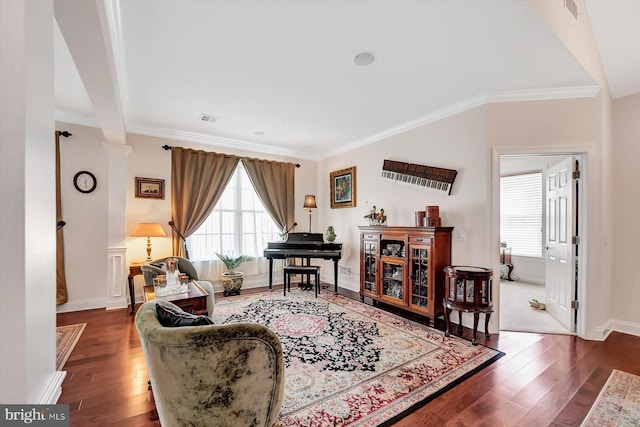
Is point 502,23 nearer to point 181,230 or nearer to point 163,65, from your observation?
point 163,65

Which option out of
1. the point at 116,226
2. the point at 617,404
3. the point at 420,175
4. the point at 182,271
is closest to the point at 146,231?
the point at 116,226

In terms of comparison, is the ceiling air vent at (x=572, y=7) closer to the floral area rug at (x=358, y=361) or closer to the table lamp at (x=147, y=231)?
the floral area rug at (x=358, y=361)

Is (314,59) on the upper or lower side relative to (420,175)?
upper

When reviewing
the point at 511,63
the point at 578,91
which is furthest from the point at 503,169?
the point at 511,63

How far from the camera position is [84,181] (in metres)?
4.11

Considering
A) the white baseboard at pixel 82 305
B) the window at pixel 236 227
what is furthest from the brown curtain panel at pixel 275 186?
the white baseboard at pixel 82 305

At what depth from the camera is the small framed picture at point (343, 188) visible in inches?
212

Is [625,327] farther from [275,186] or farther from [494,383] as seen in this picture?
[275,186]

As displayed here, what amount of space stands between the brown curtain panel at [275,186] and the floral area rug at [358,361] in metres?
2.12

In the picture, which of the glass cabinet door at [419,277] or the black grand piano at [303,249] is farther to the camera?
the black grand piano at [303,249]

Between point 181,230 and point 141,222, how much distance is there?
1.93 feet

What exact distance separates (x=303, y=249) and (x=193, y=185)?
2210 millimetres

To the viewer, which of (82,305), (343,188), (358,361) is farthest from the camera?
(343,188)

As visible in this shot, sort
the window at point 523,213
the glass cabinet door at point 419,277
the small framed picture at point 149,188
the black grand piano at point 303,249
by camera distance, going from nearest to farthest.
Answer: the glass cabinet door at point 419,277
the small framed picture at point 149,188
the black grand piano at point 303,249
the window at point 523,213
